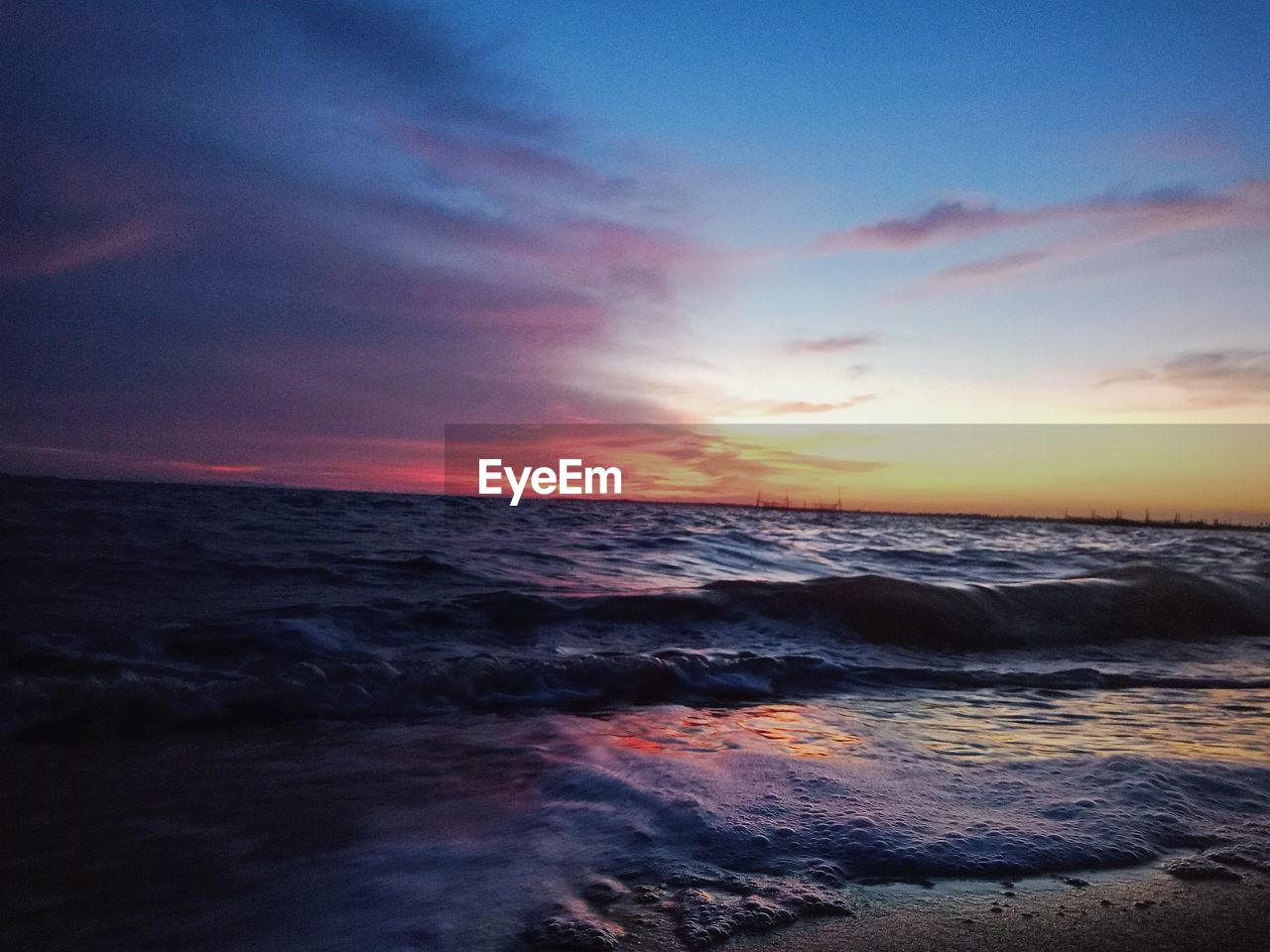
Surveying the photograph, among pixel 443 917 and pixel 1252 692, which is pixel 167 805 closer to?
pixel 443 917

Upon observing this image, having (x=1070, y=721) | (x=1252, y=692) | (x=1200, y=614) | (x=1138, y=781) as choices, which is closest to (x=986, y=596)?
(x=1200, y=614)

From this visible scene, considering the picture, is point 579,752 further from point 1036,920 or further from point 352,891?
point 1036,920

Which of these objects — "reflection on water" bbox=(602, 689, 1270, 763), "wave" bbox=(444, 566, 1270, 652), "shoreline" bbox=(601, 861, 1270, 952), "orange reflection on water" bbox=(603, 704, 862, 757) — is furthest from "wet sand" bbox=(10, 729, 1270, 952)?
"wave" bbox=(444, 566, 1270, 652)

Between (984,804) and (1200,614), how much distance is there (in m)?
8.36

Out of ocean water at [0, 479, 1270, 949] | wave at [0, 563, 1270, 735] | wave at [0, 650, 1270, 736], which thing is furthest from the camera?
wave at [0, 563, 1270, 735]

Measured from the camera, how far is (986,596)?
905cm

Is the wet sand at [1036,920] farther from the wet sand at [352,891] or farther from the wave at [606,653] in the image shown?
the wave at [606,653]

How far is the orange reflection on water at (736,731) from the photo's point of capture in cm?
382

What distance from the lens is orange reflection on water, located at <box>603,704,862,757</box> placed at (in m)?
3.82

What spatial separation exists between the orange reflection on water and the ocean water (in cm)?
3

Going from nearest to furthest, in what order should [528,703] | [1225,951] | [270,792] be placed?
[1225,951] → [270,792] → [528,703]

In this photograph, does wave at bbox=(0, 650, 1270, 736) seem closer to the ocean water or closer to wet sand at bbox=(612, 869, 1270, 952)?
the ocean water

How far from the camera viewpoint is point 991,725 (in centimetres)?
436

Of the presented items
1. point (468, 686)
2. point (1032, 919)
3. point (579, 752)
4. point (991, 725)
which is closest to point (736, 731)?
point (579, 752)
